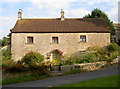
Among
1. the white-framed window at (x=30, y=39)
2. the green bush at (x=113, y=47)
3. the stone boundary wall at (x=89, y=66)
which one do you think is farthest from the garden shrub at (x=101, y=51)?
the white-framed window at (x=30, y=39)

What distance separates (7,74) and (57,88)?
25.9 ft

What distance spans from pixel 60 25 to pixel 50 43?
149 inches

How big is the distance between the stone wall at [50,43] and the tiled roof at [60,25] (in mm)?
760

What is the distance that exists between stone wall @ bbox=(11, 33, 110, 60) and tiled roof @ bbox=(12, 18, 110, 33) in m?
0.76

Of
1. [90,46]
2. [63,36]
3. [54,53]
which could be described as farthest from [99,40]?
[54,53]

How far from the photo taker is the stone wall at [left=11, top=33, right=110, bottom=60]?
2434cm

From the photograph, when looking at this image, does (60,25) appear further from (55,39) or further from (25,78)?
(25,78)

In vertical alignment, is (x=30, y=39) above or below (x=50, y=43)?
above

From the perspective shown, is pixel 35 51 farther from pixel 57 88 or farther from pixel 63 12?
pixel 57 88

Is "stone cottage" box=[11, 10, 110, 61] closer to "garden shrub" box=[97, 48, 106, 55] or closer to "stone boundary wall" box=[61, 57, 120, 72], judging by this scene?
"garden shrub" box=[97, 48, 106, 55]

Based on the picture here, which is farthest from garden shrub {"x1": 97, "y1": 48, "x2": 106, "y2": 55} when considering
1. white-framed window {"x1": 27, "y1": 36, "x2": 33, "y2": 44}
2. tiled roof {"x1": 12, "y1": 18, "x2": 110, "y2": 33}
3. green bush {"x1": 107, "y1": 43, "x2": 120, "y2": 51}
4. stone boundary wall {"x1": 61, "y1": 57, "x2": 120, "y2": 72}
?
white-framed window {"x1": 27, "y1": 36, "x2": 33, "y2": 44}

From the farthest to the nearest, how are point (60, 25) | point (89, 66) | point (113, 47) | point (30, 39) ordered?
point (60, 25)
point (30, 39)
point (113, 47)
point (89, 66)

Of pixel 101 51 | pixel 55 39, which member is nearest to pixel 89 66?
pixel 101 51

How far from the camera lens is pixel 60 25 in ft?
86.2
